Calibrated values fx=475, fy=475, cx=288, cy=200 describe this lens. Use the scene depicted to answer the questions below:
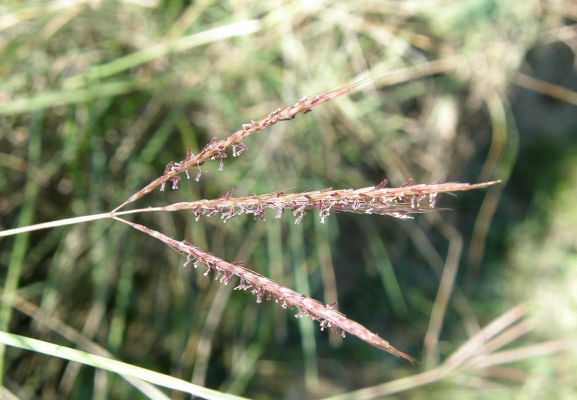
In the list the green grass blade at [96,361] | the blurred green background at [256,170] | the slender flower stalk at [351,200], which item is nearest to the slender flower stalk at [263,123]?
the slender flower stalk at [351,200]

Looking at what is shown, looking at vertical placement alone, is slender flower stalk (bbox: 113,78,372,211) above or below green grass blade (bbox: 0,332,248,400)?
above

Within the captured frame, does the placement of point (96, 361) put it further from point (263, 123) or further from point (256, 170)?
point (256, 170)

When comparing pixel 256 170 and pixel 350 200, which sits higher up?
pixel 256 170

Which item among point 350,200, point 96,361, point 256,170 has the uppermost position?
point 256,170

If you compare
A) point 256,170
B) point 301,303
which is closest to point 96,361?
point 301,303

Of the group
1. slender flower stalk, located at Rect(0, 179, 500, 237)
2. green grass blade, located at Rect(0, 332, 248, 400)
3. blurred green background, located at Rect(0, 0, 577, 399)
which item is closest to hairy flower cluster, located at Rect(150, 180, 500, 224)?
slender flower stalk, located at Rect(0, 179, 500, 237)

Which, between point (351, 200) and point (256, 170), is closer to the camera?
point (351, 200)

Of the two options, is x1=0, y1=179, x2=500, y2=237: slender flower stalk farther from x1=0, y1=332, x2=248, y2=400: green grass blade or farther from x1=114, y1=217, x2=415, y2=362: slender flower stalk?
x1=0, y1=332, x2=248, y2=400: green grass blade

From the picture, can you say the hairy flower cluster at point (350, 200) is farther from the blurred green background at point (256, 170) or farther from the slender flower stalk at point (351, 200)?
the blurred green background at point (256, 170)

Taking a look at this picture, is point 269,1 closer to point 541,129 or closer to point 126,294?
point 126,294
